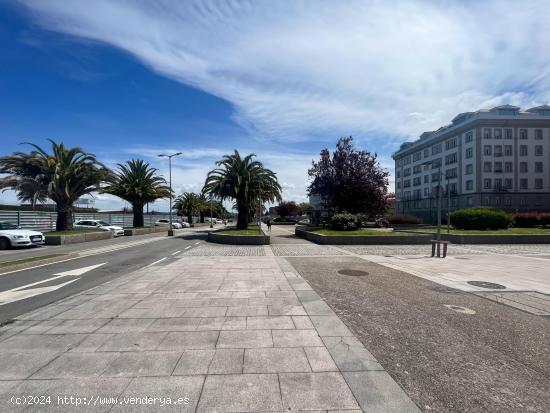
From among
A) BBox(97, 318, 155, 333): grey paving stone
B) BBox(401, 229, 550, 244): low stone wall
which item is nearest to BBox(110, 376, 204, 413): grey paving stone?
BBox(97, 318, 155, 333): grey paving stone

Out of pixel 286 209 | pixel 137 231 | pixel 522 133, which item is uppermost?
pixel 522 133

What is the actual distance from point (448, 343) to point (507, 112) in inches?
3029

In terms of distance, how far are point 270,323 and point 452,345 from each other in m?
2.76

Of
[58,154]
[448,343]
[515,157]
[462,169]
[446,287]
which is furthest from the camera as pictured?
[462,169]

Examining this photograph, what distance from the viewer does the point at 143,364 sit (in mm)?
3871

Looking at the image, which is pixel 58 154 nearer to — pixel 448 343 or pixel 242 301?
pixel 242 301

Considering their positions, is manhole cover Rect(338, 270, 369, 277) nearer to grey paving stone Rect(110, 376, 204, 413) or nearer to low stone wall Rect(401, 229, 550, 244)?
grey paving stone Rect(110, 376, 204, 413)

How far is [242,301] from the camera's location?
6844mm

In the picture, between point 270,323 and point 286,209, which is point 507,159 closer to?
point 286,209

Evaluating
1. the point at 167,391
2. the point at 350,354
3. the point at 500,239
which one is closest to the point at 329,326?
the point at 350,354

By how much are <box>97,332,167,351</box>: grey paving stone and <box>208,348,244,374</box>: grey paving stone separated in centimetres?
98

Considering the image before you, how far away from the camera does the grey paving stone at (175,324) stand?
515 centimetres

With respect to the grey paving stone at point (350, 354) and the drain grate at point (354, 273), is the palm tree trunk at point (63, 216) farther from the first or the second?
the grey paving stone at point (350, 354)

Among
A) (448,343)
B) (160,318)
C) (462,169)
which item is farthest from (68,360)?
(462,169)
